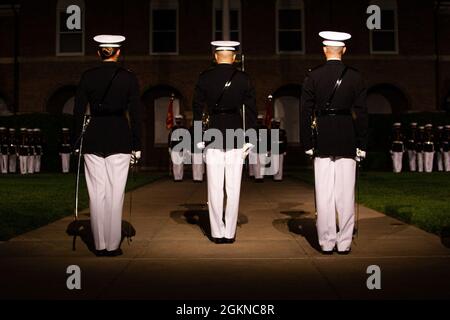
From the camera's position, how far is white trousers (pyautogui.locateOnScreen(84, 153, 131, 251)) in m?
6.09

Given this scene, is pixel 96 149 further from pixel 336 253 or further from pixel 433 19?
pixel 433 19

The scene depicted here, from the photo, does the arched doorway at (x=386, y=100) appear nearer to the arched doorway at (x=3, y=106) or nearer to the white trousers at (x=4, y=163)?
the white trousers at (x=4, y=163)

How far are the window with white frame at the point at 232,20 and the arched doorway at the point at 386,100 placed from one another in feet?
22.0

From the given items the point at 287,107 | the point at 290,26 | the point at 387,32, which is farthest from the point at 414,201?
the point at 387,32

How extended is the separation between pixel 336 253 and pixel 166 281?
6.81 ft

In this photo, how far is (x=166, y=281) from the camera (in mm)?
A: 4938

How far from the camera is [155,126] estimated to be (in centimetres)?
2920

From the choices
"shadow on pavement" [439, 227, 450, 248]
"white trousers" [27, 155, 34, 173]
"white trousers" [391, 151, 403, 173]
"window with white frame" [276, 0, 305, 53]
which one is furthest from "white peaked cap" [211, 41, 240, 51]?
"window with white frame" [276, 0, 305, 53]

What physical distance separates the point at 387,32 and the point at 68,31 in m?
14.9

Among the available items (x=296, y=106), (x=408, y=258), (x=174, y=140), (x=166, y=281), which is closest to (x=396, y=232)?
(x=408, y=258)

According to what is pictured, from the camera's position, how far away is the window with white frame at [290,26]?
94.4ft

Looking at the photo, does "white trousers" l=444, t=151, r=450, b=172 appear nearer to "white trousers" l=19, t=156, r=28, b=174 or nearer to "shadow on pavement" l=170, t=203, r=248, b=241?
"shadow on pavement" l=170, t=203, r=248, b=241

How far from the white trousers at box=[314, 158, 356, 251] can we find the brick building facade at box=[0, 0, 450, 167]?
22.2 metres

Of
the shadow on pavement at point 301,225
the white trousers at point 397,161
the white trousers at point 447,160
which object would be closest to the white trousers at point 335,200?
the shadow on pavement at point 301,225
